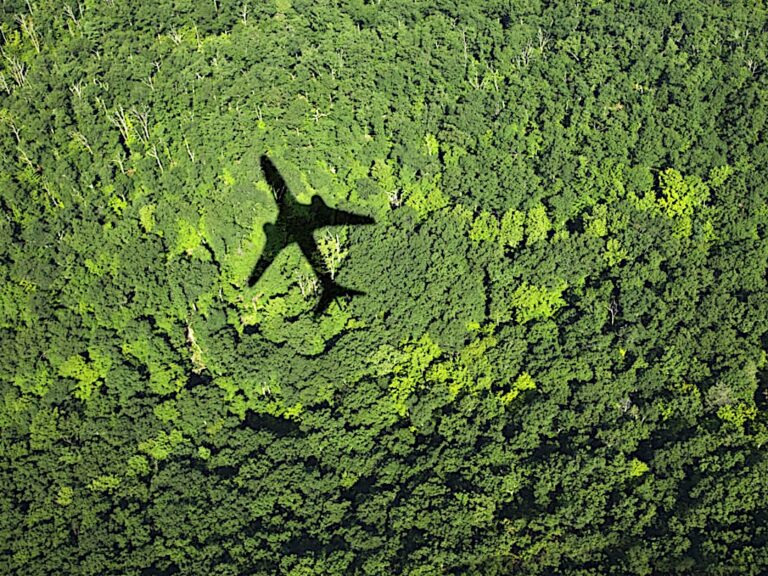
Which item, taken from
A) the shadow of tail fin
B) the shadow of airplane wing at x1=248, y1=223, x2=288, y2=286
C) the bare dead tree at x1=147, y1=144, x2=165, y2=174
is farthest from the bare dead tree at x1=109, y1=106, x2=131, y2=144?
the shadow of tail fin

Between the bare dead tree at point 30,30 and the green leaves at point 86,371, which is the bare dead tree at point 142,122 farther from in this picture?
the green leaves at point 86,371

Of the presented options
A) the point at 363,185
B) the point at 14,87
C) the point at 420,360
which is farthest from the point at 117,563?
the point at 14,87

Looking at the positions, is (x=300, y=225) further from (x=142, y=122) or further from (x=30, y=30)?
(x=30, y=30)

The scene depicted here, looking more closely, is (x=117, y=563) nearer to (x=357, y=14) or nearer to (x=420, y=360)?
(x=420, y=360)

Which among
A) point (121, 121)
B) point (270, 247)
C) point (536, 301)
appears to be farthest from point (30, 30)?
point (536, 301)

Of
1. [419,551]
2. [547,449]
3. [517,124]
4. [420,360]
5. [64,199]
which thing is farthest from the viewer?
[517,124]

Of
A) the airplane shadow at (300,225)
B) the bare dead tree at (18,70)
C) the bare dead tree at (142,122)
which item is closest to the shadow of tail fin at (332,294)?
the airplane shadow at (300,225)

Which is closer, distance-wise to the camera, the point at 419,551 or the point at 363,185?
the point at 419,551

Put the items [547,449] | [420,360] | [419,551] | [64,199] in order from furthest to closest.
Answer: [64,199] → [420,360] → [547,449] → [419,551]
